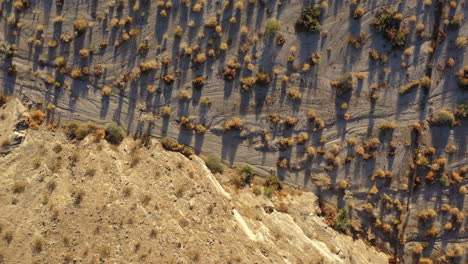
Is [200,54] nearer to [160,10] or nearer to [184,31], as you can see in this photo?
[184,31]

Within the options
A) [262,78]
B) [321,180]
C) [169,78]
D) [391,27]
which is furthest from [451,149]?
[169,78]

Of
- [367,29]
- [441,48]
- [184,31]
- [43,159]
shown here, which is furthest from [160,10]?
[441,48]

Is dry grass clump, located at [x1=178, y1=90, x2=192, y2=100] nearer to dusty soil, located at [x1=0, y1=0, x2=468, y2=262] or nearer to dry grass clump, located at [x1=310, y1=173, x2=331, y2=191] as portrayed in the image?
dusty soil, located at [x1=0, y1=0, x2=468, y2=262]

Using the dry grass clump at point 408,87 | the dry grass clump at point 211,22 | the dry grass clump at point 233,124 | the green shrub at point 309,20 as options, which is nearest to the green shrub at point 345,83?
the dry grass clump at point 408,87

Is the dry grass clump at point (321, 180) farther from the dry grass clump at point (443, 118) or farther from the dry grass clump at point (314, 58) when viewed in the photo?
the dry grass clump at point (443, 118)

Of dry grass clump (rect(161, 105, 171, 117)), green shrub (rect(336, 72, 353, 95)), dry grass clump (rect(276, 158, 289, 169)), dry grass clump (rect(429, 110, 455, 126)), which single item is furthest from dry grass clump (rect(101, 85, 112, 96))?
dry grass clump (rect(429, 110, 455, 126))

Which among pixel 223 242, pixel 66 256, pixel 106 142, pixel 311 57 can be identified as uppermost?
pixel 311 57
